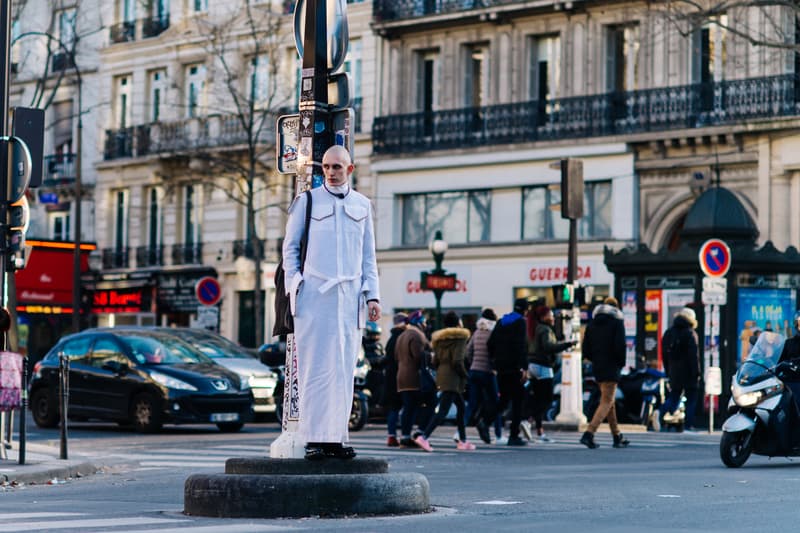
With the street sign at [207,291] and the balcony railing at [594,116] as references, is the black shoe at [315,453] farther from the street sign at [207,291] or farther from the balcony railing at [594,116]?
the balcony railing at [594,116]

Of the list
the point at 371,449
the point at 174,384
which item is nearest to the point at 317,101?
the point at 371,449

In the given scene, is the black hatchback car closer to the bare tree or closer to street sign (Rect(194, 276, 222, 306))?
street sign (Rect(194, 276, 222, 306))

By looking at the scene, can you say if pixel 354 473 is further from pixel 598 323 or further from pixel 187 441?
pixel 187 441

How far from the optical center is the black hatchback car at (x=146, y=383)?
2556 cm

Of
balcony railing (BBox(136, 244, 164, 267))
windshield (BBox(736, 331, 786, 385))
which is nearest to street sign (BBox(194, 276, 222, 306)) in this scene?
balcony railing (BBox(136, 244, 164, 267))

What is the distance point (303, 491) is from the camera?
10789 millimetres

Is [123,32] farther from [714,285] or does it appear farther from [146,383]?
[714,285]

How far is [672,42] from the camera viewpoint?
134 feet

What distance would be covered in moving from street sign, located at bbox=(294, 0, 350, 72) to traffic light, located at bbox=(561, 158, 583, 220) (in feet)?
51.9

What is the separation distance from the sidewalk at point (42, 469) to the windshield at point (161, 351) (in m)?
6.14

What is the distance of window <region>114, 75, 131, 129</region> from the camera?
55.5 meters

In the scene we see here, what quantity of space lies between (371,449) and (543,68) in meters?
24.2

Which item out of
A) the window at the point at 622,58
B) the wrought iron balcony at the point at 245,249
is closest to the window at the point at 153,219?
the wrought iron balcony at the point at 245,249

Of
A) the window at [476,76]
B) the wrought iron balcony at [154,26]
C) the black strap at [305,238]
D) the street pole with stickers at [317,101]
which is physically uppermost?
the wrought iron balcony at [154,26]
